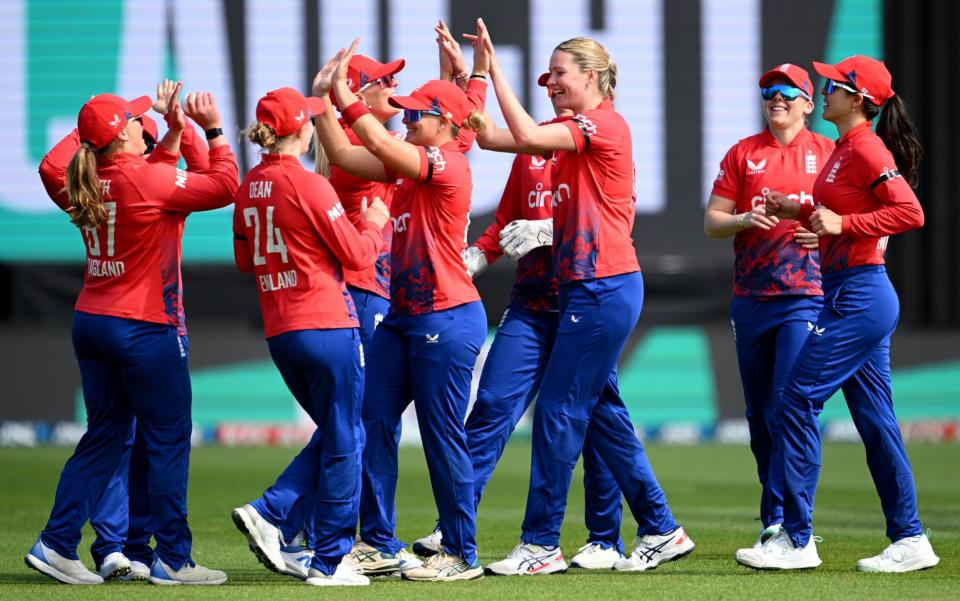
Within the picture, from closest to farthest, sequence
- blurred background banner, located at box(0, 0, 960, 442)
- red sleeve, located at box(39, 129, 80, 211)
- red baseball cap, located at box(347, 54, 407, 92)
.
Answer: red sleeve, located at box(39, 129, 80, 211) → red baseball cap, located at box(347, 54, 407, 92) → blurred background banner, located at box(0, 0, 960, 442)

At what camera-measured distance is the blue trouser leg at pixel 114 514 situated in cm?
650

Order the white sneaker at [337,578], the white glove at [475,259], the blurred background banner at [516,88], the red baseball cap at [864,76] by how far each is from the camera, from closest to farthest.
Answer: the white sneaker at [337,578]
the red baseball cap at [864,76]
the white glove at [475,259]
the blurred background banner at [516,88]

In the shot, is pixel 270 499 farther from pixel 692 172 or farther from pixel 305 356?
pixel 692 172

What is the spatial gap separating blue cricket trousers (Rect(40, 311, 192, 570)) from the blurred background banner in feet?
24.3

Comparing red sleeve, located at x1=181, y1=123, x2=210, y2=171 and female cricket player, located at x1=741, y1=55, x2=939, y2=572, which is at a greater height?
red sleeve, located at x1=181, y1=123, x2=210, y2=171

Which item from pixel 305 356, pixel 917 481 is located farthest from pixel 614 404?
pixel 917 481

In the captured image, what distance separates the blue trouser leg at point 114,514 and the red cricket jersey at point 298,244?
1.03 meters

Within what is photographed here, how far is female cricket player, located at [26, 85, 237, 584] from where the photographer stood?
6.20m

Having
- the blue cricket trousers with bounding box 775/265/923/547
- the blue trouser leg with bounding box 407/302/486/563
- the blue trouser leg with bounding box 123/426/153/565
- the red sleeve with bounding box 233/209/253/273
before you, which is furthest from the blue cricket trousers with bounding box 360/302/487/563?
the blue cricket trousers with bounding box 775/265/923/547

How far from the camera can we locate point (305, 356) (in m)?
5.90

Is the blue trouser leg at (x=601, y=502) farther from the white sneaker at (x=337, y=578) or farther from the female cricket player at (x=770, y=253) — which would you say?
the white sneaker at (x=337, y=578)

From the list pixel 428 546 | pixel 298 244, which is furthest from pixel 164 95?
pixel 428 546

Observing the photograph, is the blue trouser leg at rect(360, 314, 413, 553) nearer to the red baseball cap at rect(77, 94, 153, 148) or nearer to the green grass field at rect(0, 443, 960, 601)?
the green grass field at rect(0, 443, 960, 601)

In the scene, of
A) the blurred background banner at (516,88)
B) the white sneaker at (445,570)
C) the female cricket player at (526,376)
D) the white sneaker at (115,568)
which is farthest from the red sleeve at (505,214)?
the blurred background banner at (516,88)
